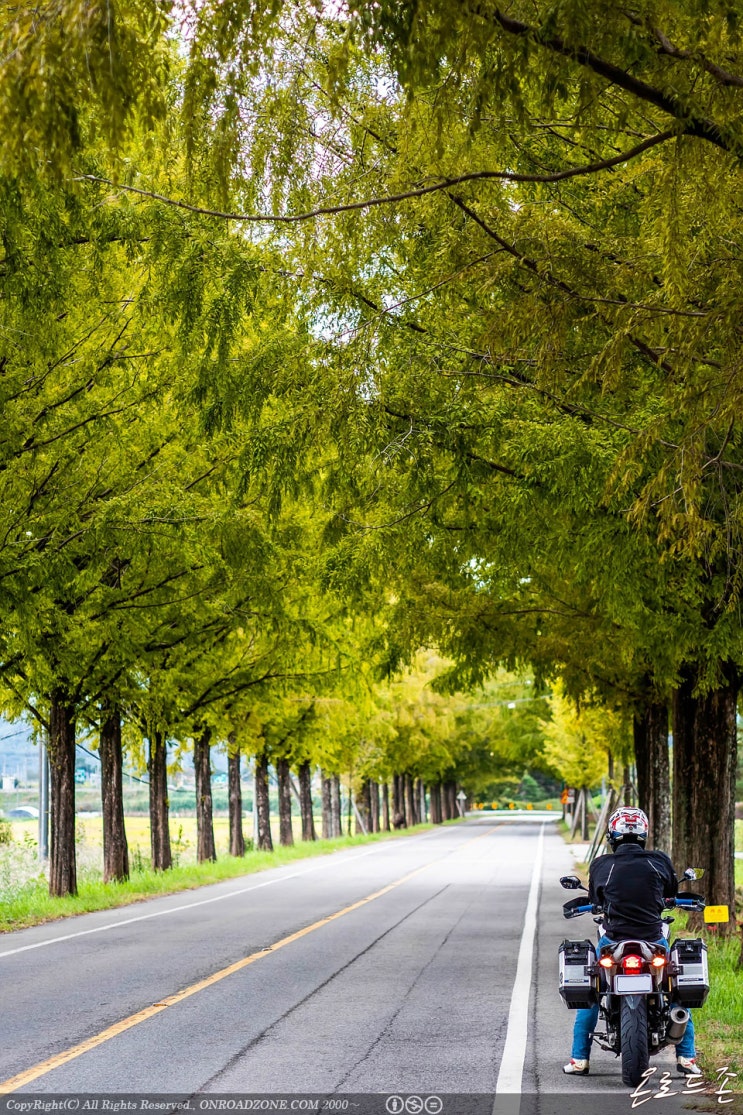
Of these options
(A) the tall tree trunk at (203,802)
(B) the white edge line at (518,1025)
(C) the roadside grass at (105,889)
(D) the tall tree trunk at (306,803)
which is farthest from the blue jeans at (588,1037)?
(D) the tall tree trunk at (306,803)

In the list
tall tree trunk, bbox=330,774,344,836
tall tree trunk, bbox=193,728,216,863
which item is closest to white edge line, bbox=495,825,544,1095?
tall tree trunk, bbox=193,728,216,863

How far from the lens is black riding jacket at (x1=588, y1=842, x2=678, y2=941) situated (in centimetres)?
698

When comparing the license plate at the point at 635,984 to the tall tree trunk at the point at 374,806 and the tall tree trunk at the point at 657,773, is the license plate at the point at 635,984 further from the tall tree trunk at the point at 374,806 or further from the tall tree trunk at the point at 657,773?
the tall tree trunk at the point at 374,806

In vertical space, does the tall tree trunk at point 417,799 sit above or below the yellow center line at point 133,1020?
below

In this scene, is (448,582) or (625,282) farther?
(448,582)

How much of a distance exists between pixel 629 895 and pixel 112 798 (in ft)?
59.0

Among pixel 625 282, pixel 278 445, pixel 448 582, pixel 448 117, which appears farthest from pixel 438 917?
pixel 448 117

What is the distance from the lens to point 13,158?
4.49 meters

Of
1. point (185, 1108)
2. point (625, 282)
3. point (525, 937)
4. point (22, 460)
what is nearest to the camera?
point (185, 1108)

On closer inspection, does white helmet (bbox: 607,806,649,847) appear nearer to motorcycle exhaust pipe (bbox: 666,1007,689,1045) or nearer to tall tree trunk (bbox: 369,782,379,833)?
motorcycle exhaust pipe (bbox: 666,1007,689,1045)

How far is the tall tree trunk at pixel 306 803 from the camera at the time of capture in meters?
46.8

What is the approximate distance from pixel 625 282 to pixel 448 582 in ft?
22.2

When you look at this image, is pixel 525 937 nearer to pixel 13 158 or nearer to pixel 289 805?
pixel 13 158

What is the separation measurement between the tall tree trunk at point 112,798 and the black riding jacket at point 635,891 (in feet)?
57.5
